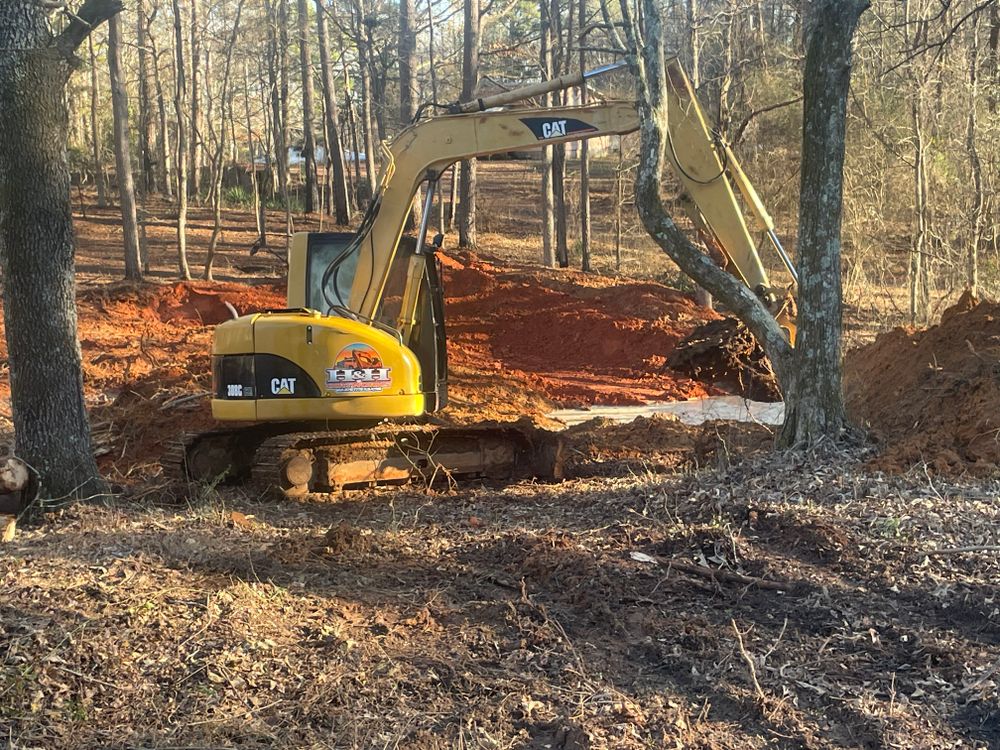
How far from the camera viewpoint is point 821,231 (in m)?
6.84

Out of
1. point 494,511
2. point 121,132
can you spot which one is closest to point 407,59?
point 121,132

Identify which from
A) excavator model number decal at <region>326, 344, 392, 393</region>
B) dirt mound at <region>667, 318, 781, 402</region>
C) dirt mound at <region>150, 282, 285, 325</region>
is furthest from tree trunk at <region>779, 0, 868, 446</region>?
dirt mound at <region>150, 282, 285, 325</region>

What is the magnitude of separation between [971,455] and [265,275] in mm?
17557

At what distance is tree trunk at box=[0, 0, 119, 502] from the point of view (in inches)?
251

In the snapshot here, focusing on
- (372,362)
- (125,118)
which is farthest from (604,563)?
(125,118)

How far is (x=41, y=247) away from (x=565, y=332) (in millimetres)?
12192

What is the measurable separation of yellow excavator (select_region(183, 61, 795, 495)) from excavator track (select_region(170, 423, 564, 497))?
0.01 metres

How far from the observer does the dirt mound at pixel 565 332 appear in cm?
1427

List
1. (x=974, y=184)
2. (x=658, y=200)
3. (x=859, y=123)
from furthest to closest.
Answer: (x=859, y=123), (x=974, y=184), (x=658, y=200)

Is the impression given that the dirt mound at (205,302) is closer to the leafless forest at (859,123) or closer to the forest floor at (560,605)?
the leafless forest at (859,123)

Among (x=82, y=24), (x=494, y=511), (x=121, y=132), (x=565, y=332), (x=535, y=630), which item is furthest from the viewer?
(x=121, y=132)

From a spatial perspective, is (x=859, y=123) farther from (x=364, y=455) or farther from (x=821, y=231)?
(x=364, y=455)

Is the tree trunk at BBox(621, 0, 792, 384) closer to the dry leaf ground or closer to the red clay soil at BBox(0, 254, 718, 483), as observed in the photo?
the dry leaf ground

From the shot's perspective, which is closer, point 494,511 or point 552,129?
point 494,511
